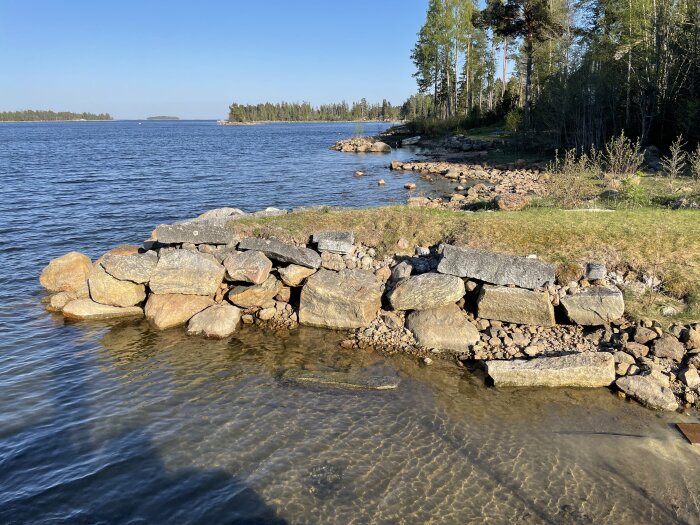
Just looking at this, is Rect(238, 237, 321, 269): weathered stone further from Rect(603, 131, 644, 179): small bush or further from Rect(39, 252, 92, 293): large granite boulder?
Rect(603, 131, 644, 179): small bush

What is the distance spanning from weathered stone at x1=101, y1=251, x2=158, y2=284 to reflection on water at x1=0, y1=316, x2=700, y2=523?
2.97 metres

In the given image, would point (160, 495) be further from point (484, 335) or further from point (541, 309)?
point (541, 309)

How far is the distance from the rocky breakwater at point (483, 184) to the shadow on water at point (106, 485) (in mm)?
13840

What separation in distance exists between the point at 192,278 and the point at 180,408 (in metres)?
4.59

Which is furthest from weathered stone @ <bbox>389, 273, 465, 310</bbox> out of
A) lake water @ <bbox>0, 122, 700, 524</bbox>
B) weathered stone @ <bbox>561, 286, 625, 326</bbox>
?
weathered stone @ <bbox>561, 286, 625, 326</bbox>

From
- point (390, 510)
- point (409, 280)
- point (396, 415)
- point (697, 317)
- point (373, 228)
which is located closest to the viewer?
point (390, 510)

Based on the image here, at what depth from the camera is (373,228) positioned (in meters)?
14.8

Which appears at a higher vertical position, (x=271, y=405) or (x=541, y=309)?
(x=541, y=309)

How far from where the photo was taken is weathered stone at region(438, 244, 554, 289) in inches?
432

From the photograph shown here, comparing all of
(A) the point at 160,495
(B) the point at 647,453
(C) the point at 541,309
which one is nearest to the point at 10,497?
(A) the point at 160,495

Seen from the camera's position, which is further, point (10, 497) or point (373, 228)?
point (373, 228)

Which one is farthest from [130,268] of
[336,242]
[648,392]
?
[648,392]

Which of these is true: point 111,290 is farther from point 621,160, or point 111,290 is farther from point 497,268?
point 621,160

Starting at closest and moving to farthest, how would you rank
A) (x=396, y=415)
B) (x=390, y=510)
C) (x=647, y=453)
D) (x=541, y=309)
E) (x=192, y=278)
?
(x=390, y=510) < (x=647, y=453) < (x=396, y=415) < (x=541, y=309) < (x=192, y=278)
